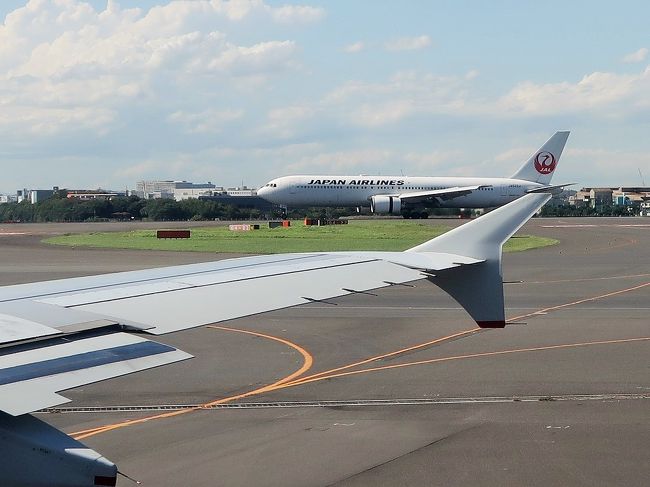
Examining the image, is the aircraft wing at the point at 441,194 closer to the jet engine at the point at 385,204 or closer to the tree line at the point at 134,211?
the jet engine at the point at 385,204

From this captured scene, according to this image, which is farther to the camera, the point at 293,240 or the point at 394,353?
the point at 293,240

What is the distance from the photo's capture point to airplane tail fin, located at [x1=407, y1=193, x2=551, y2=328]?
7863mm

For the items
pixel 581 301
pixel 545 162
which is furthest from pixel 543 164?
pixel 581 301

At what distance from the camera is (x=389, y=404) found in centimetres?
1180

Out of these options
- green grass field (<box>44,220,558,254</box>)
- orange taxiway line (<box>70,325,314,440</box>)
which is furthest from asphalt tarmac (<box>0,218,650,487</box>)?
green grass field (<box>44,220,558,254</box>)

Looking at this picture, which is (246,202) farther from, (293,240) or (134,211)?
(293,240)

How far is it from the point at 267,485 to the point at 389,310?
13.8 meters

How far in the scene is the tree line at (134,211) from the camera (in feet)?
370

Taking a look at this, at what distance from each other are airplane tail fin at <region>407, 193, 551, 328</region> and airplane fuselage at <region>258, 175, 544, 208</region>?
66671mm

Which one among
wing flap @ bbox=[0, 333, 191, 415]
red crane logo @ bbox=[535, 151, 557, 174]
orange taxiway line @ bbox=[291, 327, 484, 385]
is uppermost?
red crane logo @ bbox=[535, 151, 557, 174]

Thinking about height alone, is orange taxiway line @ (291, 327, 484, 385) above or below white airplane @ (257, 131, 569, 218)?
below

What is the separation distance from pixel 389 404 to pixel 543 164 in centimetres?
7185

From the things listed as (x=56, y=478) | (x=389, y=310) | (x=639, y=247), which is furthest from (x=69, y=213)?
(x=56, y=478)

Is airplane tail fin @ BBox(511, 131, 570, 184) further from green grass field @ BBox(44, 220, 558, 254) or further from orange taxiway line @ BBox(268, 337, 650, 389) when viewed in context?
orange taxiway line @ BBox(268, 337, 650, 389)
